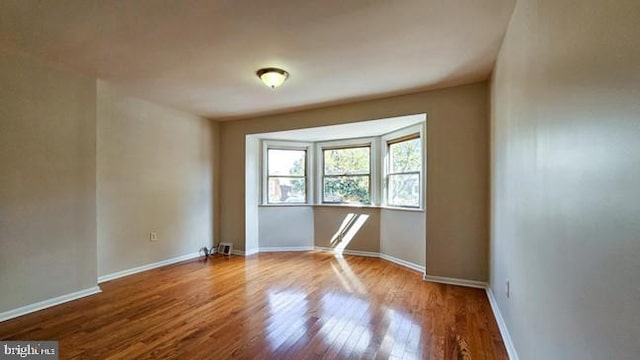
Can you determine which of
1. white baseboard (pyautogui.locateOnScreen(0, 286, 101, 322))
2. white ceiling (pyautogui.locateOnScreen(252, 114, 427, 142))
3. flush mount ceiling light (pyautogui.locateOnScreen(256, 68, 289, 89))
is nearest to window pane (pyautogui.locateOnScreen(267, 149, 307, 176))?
white ceiling (pyautogui.locateOnScreen(252, 114, 427, 142))

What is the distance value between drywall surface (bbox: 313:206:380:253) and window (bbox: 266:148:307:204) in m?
0.51

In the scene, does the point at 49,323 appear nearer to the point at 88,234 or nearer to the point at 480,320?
the point at 88,234

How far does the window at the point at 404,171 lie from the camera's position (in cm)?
436

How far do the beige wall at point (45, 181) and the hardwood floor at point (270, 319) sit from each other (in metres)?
0.34

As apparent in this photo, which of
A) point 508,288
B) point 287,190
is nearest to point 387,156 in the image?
point 287,190

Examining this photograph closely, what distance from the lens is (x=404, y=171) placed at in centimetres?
459

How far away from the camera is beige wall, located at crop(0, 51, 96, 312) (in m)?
2.70

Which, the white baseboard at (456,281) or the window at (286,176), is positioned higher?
the window at (286,176)

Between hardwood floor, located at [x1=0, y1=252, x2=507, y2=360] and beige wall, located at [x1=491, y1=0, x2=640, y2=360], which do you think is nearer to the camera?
beige wall, located at [x1=491, y1=0, x2=640, y2=360]

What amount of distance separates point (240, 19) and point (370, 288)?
117 inches

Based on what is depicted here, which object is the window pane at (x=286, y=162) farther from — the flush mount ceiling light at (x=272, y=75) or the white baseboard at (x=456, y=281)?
the white baseboard at (x=456, y=281)

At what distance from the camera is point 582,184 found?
1.02m

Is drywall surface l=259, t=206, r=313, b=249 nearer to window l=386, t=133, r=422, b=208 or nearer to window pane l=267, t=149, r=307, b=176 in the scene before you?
window pane l=267, t=149, r=307, b=176

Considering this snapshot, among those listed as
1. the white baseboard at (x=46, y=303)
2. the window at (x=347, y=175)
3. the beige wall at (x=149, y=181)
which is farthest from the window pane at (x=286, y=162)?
the white baseboard at (x=46, y=303)
